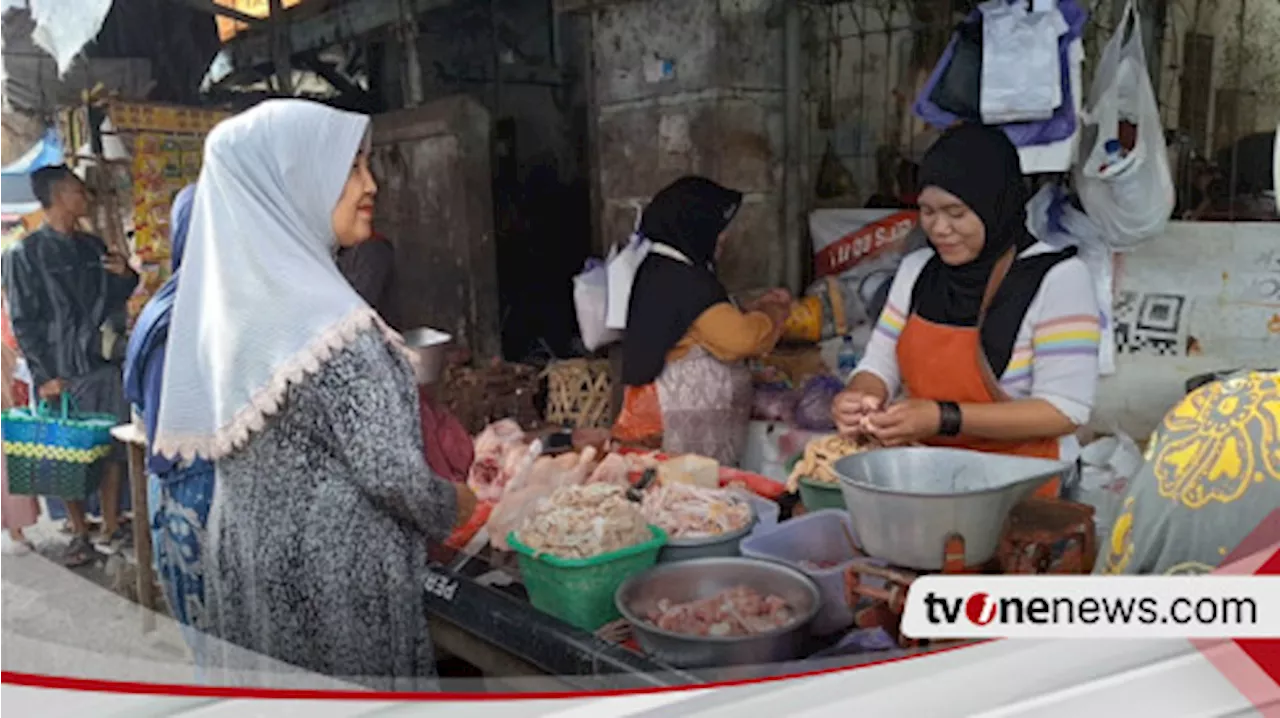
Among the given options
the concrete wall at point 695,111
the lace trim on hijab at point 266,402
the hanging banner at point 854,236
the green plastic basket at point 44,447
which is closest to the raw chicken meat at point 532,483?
the concrete wall at point 695,111

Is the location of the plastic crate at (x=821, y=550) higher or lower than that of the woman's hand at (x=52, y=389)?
lower

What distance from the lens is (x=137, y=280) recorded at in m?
1.10

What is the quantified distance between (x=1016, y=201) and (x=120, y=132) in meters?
1.44

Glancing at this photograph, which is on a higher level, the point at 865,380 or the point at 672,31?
the point at 672,31

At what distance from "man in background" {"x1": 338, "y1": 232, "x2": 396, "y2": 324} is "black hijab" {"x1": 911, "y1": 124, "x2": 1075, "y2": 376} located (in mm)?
1008

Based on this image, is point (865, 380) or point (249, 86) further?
point (865, 380)

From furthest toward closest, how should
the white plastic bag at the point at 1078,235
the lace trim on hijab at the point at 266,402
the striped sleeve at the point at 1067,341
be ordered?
1. the white plastic bag at the point at 1078,235
2. the striped sleeve at the point at 1067,341
3. the lace trim on hijab at the point at 266,402

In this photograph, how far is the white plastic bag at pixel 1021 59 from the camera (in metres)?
2.21

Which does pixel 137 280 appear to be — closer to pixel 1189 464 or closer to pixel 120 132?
pixel 120 132

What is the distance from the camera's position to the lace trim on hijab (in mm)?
1115

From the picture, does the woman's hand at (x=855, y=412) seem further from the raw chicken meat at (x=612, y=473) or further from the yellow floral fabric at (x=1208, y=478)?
the yellow floral fabric at (x=1208, y=478)

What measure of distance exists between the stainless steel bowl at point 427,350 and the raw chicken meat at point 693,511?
486 mm

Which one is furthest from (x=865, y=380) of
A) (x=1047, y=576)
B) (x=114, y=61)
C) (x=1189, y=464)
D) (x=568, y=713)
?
(x=114, y=61)

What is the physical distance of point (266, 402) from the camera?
1.12 metres
